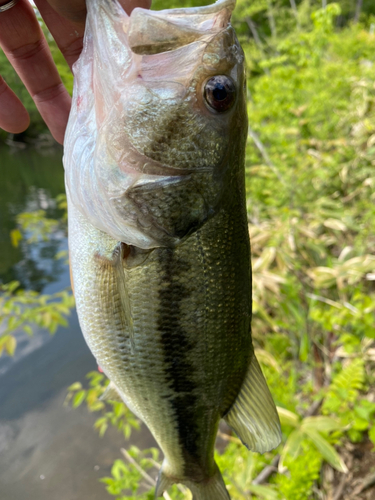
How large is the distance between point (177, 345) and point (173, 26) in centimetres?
81

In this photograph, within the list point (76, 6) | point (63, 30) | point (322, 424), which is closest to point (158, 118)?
point (76, 6)

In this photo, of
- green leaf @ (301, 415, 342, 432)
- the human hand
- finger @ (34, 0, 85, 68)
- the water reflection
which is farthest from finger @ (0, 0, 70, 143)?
the water reflection

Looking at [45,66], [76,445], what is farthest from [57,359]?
[45,66]

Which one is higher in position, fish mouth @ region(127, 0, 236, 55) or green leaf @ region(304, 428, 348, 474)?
fish mouth @ region(127, 0, 236, 55)

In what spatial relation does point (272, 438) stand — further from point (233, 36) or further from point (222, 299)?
point (233, 36)

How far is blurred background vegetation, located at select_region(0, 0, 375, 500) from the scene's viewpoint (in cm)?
192

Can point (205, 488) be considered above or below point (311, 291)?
above

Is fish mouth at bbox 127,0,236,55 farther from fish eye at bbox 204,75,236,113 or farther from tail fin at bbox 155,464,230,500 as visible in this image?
tail fin at bbox 155,464,230,500

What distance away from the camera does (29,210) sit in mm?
9758

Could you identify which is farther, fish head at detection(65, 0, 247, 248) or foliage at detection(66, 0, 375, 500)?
foliage at detection(66, 0, 375, 500)

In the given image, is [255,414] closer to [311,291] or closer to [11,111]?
[11,111]

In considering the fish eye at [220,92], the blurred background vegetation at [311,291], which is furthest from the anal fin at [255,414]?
the blurred background vegetation at [311,291]

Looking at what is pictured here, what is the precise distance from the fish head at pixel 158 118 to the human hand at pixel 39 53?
216mm

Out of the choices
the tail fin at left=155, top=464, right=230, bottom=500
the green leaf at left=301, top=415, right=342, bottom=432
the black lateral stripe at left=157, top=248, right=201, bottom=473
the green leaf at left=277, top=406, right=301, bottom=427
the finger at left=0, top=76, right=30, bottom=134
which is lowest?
the green leaf at left=301, top=415, right=342, bottom=432
